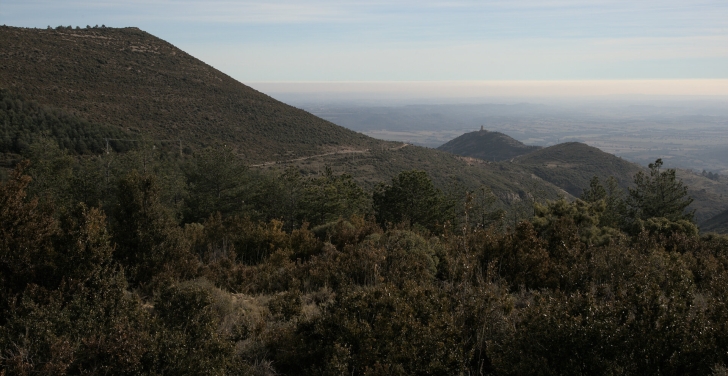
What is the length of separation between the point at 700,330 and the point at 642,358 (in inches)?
28.5

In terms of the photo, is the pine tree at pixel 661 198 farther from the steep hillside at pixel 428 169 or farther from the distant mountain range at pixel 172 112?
the distant mountain range at pixel 172 112

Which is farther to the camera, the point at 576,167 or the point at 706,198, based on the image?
the point at 576,167

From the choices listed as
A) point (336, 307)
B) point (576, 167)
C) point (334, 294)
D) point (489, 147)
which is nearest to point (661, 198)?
point (334, 294)

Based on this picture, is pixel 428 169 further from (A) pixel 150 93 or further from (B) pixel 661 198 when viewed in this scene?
(A) pixel 150 93

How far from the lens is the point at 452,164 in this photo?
60406 mm

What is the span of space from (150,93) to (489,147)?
97.9m

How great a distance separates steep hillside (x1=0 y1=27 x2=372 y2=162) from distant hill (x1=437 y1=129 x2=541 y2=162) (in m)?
64.1

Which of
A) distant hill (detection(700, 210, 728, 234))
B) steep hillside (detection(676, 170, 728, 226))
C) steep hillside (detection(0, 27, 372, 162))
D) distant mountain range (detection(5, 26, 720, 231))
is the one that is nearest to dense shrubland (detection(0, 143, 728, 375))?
distant mountain range (detection(5, 26, 720, 231))

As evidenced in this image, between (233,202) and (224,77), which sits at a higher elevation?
(224,77)

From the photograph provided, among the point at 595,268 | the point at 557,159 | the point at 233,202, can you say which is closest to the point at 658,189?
the point at 595,268

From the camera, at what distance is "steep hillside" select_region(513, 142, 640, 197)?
74.4m

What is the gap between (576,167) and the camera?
8112 centimetres

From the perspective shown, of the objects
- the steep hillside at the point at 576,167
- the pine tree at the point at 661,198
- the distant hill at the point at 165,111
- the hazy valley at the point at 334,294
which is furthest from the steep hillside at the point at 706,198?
the hazy valley at the point at 334,294

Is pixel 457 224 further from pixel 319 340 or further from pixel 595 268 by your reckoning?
pixel 319 340
